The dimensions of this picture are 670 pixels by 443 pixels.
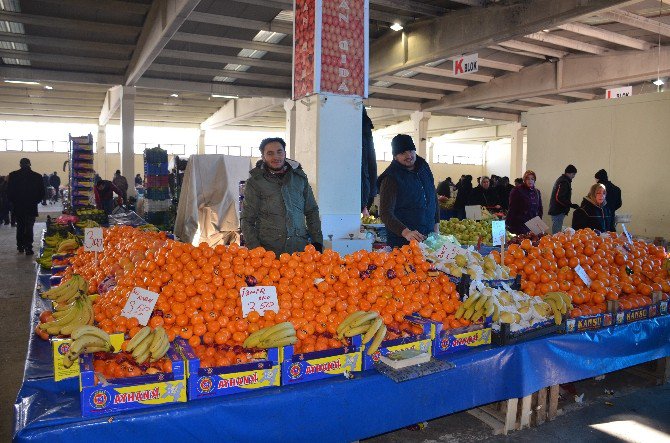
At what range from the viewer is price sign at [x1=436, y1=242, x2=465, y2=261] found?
334cm

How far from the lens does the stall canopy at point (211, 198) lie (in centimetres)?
854

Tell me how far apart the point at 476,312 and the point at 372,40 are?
1022 centimetres

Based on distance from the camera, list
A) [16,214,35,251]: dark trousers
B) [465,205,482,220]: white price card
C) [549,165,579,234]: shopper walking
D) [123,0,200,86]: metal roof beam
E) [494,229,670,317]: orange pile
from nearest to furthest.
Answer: [494,229,670,317]: orange pile < [465,205,482,220]: white price card < [123,0,200,86]: metal roof beam < [549,165,579,234]: shopper walking < [16,214,35,251]: dark trousers

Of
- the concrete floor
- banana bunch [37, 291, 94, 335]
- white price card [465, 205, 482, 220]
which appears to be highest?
white price card [465, 205, 482, 220]

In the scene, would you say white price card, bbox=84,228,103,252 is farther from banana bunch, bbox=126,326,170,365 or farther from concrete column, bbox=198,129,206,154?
concrete column, bbox=198,129,206,154

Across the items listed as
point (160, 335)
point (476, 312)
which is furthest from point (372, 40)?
point (160, 335)

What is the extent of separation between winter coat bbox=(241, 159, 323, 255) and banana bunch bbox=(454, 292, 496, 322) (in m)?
1.48

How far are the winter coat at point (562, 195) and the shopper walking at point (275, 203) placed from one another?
5.54 meters

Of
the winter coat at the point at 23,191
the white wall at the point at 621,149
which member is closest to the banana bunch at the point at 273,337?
the white wall at the point at 621,149

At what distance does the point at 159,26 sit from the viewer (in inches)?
345

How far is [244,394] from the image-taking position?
7.25 feet

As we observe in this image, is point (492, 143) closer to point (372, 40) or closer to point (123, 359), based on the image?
point (372, 40)

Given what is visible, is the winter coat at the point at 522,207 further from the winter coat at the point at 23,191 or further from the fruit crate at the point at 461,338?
the winter coat at the point at 23,191

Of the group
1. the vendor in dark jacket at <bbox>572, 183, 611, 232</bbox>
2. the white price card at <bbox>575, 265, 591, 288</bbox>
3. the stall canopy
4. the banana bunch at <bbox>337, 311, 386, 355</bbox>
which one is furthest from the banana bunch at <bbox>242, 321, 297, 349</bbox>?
the stall canopy
